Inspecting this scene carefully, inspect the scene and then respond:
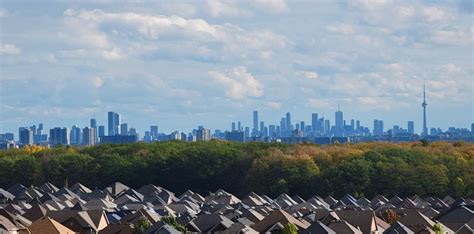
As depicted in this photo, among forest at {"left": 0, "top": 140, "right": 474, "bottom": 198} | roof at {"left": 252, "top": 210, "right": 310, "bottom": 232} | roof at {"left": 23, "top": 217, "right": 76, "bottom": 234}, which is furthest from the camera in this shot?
forest at {"left": 0, "top": 140, "right": 474, "bottom": 198}

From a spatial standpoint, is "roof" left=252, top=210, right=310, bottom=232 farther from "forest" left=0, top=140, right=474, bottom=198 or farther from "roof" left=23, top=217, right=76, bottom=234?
"forest" left=0, top=140, right=474, bottom=198

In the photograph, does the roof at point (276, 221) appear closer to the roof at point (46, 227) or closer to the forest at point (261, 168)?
the roof at point (46, 227)

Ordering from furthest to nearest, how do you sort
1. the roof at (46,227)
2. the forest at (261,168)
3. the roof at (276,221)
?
the forest at (261,168), the roof at (276,221), the roof at (46,227)

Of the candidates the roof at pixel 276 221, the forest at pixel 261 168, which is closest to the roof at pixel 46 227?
the roof at pixel 276 221

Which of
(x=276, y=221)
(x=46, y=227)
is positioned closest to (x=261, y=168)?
(x=276, y=221)

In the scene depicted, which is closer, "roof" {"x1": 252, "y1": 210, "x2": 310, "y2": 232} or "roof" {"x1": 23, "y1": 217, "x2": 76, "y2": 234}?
"roof" {"x1": 23, "y1": 217, "x2": 76, "y2": 234}

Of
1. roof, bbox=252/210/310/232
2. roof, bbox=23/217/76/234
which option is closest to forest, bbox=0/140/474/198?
roof, bbox=252/210/310/232

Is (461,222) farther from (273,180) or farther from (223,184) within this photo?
(223,184)

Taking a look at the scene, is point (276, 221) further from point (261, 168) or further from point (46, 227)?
point (261, 168)

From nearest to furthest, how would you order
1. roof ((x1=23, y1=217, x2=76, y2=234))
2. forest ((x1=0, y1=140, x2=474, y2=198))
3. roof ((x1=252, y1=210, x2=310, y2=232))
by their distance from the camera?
roof ((x1=23, y1=217, x2=76, y2=234)), roof ((x1=252, y1=210, x2=310, y2=232)), forest ((x1=0, y1=140, x2=474, y2=198))
